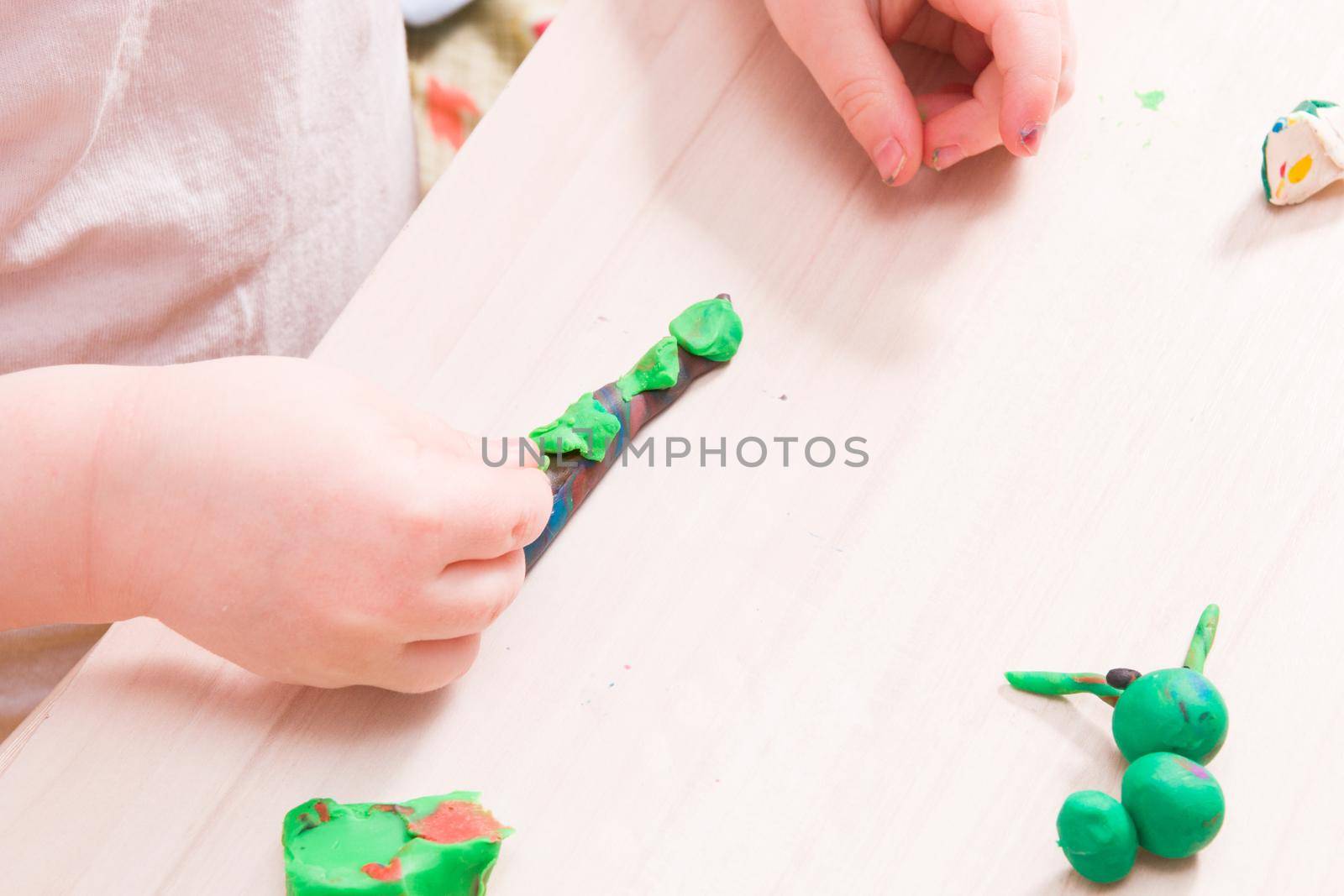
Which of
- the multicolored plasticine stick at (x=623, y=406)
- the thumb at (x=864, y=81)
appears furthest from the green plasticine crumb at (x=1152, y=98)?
the multicolored plasticine stick at (x=623, y=406)

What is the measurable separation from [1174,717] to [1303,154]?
0.30 meters

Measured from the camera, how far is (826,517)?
0.47 m

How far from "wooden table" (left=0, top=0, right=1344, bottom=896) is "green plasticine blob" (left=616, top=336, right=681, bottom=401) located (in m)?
0.02

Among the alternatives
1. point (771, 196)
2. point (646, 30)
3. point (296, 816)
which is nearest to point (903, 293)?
point (771, 196)

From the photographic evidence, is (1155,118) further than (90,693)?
Yes

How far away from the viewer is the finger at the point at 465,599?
429 millimetres

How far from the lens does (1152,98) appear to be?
0.55m

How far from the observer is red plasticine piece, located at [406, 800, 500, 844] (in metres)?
0.39

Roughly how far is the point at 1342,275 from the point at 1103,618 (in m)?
0.22

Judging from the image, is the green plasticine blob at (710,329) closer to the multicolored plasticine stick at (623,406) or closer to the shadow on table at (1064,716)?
the multicolored plasticine stick at (623,406)

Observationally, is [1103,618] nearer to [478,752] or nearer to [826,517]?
[826,517]

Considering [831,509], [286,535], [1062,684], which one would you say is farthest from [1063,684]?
[286,535]

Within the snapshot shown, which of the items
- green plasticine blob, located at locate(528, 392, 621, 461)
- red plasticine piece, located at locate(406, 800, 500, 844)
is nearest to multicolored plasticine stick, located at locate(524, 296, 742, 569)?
green plasticine blob, located at locate(528, 392, 621, 461)

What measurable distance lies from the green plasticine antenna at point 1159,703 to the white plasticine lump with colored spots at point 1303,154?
0.81 ft
